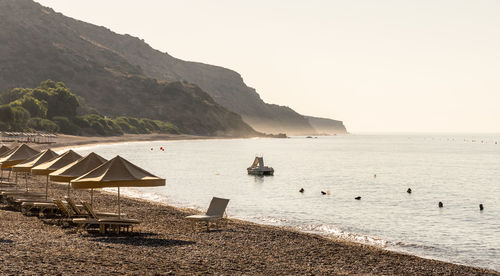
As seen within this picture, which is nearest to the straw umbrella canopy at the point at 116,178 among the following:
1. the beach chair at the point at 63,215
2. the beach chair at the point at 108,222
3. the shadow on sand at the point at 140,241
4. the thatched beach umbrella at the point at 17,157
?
the beach chair at the point at 108,222

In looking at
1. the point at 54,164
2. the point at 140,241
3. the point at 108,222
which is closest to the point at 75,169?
the point at 54,164

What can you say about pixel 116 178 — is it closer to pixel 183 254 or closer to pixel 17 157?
pixel 183 254

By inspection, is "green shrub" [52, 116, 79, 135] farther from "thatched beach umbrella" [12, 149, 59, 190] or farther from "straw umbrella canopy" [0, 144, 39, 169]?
"thatched beach umbrella" [12, 149, 59, 190]

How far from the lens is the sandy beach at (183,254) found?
11.9 metres

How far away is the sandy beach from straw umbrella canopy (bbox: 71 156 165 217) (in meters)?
1.59

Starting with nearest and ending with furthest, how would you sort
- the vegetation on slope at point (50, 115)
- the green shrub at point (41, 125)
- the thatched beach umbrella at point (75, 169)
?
the thatched beach umbrella at point (75, 169)
the vegetation on slope at point (50, 115)
the green shrub at point (41, 125)

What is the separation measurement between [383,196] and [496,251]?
71.7 feet

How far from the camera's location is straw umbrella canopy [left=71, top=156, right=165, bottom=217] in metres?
15.9

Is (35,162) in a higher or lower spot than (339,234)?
higher

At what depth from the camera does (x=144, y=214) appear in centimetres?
2275

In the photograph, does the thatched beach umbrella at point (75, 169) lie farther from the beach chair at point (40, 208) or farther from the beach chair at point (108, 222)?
the beach chair at point (40, 208)

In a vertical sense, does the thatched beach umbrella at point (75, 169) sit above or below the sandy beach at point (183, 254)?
above

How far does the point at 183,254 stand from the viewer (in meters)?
13.9

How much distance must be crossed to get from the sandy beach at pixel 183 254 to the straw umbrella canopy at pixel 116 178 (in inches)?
62.8
